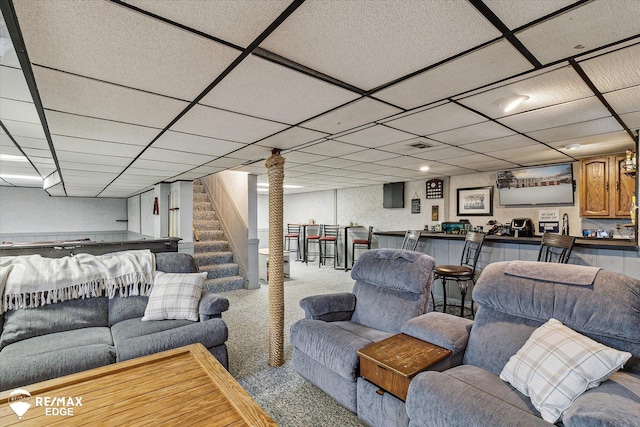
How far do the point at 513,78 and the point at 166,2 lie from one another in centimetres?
177

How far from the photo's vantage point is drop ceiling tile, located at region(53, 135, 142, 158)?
2.90 m

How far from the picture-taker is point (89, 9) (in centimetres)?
109

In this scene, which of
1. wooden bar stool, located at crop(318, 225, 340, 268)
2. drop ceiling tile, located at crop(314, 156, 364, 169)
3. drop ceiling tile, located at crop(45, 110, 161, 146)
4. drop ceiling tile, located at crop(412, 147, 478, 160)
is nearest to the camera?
drop ceiling tile, located at crop(45, 110, 161, 146)

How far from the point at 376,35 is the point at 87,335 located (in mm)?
2813

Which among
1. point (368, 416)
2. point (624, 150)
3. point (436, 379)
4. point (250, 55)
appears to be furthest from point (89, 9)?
point (624, 150)

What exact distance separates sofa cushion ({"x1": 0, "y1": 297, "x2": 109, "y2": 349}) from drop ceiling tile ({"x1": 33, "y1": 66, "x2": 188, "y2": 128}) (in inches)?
61.0

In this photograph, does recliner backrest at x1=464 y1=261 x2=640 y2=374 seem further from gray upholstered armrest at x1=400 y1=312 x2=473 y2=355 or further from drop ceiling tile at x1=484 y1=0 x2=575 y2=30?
drop ceiling tile at x1=484 y1=0 x2=575 y2=30

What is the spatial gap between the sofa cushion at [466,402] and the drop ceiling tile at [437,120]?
1.74m

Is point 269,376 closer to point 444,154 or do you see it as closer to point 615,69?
point 615,69

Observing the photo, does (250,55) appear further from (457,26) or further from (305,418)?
(305,418)

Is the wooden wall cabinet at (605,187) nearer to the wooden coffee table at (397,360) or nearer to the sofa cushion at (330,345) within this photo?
the wooden coffee table at (397,360)

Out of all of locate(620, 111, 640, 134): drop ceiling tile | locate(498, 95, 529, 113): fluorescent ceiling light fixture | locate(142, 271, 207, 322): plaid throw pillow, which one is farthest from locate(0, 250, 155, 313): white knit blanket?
locate(620, 111, 640, 134): drop ceiling tile

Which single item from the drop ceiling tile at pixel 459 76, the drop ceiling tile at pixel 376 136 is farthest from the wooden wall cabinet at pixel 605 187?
the drop ceiling tile at pixel 459 76

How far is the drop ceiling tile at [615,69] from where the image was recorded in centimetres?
149
